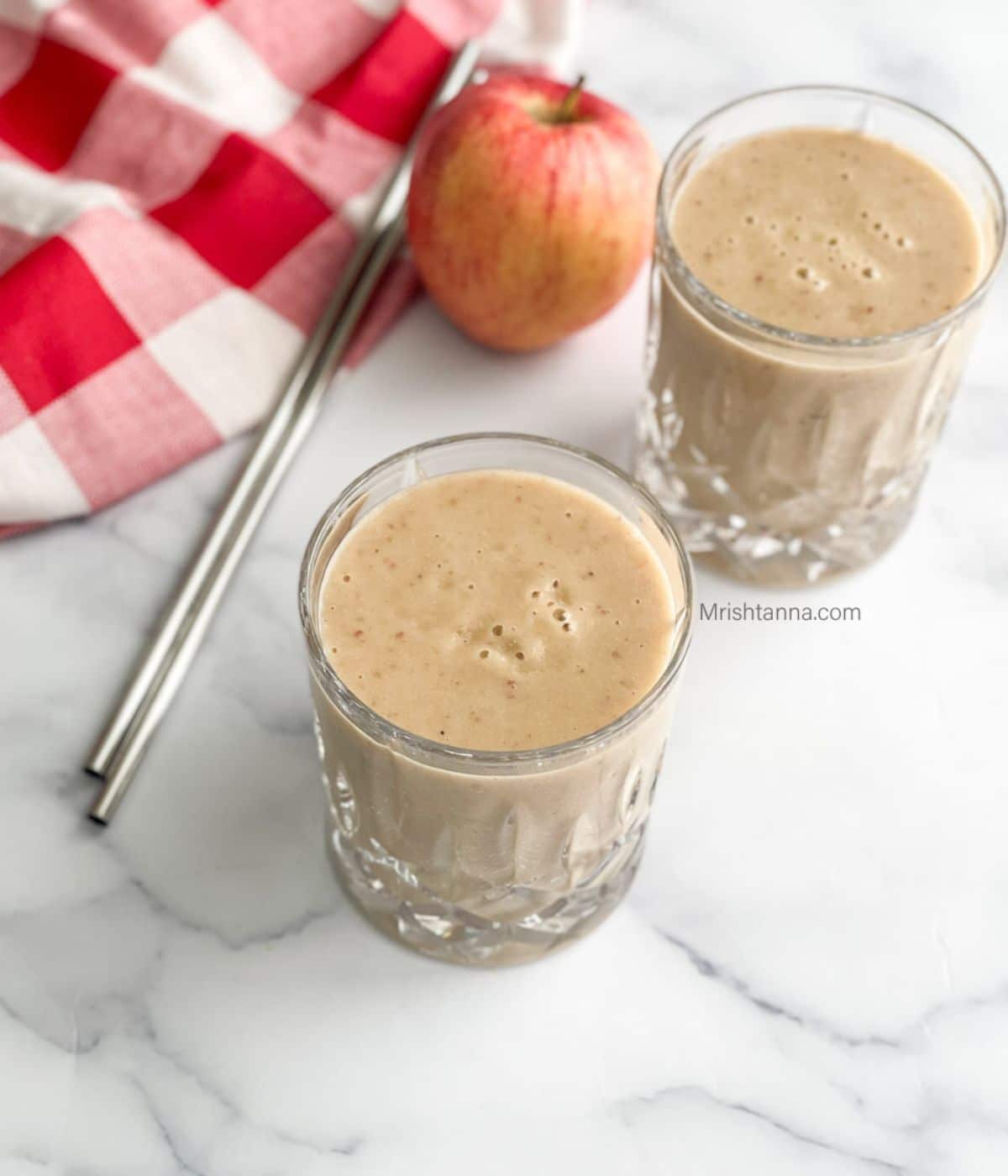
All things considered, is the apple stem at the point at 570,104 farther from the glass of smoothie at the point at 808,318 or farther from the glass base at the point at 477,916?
the glass base at the point at 477,916

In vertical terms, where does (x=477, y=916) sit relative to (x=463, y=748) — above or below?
below

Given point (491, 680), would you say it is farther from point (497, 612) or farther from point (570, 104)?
point (570, 104)

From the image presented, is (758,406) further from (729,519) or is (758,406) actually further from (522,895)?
(522,895)

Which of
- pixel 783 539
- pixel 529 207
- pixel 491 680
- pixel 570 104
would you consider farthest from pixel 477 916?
pixel 570 104

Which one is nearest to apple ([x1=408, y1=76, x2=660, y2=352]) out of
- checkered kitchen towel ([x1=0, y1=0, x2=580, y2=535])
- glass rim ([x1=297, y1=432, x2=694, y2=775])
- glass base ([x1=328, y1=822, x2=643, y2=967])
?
checkered kitchen towel ([x1=0, y1=0, x2=580, y2=535])

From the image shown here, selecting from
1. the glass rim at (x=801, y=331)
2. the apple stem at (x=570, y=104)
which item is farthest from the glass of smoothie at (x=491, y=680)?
the apple stem at (x=570, y=104)

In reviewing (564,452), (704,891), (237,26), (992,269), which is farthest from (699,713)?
(237,26)
